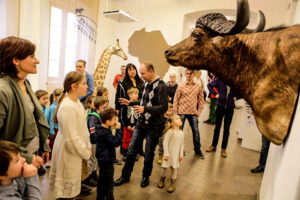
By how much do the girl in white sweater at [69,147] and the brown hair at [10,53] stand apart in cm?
50

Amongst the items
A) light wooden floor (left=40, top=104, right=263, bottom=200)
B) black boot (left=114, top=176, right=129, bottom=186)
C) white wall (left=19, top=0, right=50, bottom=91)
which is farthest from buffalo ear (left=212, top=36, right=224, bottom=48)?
white wall (left=19, top=0, right=50, bottom=91)

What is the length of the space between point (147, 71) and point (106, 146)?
0.99 metres

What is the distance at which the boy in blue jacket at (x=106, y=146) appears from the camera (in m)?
2.06

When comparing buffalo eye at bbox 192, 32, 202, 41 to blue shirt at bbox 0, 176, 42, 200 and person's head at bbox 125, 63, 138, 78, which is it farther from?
person's head at bbox 125, 63, 138, 78

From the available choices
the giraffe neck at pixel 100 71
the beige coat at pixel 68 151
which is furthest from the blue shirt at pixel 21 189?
the giraffe neck at pixel 100 71

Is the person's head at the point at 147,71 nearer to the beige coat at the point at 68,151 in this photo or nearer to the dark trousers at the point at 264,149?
the beige coat at the point at 68,151

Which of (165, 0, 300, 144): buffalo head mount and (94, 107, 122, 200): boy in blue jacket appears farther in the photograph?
(94, 107, 122, 200): boy in blue jacket

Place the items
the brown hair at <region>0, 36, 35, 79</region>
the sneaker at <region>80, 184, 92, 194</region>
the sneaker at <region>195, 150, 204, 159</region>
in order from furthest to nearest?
1. the sneaker at <region>195, 150, 204, 159</region>
2. the sneaker at <region>80, 184, 92, 194</region>
3. the brown hair at <region>0, 36, 35, 79</region>

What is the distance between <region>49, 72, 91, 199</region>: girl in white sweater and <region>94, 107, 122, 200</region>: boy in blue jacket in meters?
0.24

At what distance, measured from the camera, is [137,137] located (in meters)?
2.63

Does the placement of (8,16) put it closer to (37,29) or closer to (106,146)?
(37,29)

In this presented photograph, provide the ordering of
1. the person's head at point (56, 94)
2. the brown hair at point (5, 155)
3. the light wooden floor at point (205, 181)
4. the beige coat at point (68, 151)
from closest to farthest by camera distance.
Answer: the brown hair at point (5, 155) < the beige coat at point (68, 151) < the light wooden floor at point (205, 181) < the person's head at point (56, 94)

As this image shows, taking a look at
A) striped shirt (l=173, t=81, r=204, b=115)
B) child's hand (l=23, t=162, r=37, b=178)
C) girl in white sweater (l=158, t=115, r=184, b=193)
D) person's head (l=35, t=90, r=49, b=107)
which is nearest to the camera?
child's hand (l=23, t=162, r=37, b=178)

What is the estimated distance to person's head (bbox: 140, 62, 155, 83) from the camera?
2.47 m
